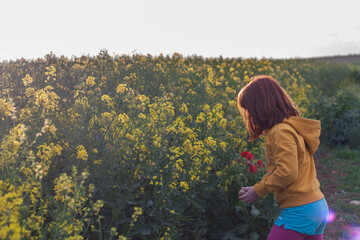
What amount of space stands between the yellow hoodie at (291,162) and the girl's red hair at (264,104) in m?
0.08

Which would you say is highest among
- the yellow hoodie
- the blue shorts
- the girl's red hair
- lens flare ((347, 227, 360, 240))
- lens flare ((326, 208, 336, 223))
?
the girl's red hair

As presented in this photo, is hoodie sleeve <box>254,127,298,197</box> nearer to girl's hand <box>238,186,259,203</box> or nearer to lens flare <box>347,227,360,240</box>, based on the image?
girl's hand <box>238,186,259,203</box>

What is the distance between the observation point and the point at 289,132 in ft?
8.63

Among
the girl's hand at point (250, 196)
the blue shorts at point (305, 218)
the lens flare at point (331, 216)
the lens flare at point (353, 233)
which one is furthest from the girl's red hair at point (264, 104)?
the lens flare at point (331, 216)

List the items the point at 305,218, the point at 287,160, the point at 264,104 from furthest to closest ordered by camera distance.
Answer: the point at 264,104 → the point at 305,218 → the point at 287,160

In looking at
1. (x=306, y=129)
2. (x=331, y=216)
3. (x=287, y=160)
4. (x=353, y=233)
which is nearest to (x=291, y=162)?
(x=287, y=160)

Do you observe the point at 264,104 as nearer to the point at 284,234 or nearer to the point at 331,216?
the point at 284,234

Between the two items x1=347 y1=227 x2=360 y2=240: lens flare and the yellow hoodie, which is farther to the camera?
x1=347 y1=227 x2=360 y2=240: lens flare

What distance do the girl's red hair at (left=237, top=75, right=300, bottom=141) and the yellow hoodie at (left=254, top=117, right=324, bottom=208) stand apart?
81mm

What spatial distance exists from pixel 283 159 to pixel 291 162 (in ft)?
0.18

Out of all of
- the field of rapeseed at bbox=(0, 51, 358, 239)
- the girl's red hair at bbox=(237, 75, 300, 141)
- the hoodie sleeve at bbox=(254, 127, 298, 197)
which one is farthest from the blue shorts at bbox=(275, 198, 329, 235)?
the field of rapeseed at bbox=(0, 51, 358, 239)

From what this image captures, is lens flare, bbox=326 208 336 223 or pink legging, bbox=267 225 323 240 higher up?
pink legging, bbox=267 225 323 240

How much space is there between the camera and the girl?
2566mm

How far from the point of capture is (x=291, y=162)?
2.53 metres
